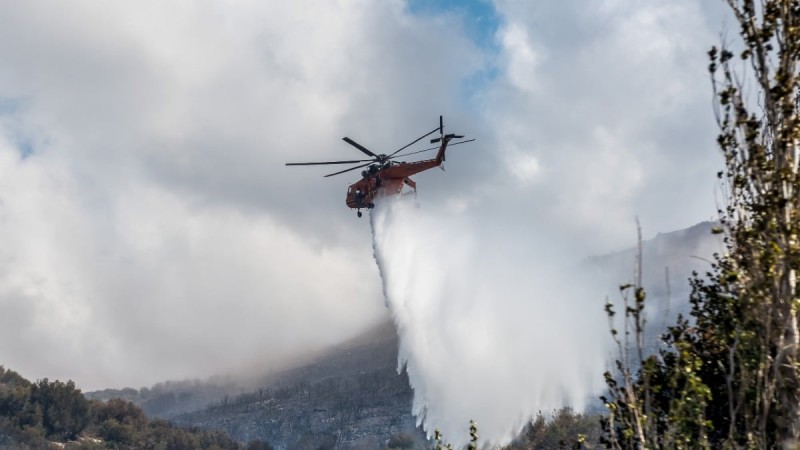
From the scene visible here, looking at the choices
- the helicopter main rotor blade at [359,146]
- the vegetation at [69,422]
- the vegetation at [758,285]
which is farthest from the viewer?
the vegetation at [69,422]

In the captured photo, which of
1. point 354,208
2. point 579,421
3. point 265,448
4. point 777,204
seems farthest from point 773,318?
point 265,448

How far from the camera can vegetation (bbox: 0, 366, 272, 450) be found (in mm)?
109000

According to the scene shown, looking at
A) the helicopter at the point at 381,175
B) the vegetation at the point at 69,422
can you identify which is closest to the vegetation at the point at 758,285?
the helicopter at the point at 381,175

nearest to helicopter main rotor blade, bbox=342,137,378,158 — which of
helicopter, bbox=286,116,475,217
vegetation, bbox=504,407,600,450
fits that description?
helicopter, bbox=286,116,475,217

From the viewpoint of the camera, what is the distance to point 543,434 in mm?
97312

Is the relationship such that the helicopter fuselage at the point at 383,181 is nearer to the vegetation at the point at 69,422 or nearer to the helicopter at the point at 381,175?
the helicopter at the point at 381,175

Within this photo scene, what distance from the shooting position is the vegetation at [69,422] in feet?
358

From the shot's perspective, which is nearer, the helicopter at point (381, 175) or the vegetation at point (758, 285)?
the vegetation at point (758, 285)

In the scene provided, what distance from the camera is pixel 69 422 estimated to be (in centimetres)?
11688

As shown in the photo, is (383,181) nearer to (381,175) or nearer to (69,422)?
(381,175)

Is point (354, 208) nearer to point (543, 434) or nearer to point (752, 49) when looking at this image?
point (543, 434)

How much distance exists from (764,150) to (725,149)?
2.32ft

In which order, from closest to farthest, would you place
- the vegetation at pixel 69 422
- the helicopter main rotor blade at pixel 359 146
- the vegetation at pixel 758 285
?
the vegetation at pixel 758 285 < the helicopter main rotor blade at pixel 359 146 < the vegetation at pixel 69 422

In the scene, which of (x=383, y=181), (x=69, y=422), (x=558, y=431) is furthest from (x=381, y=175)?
(x=69, y=422)
